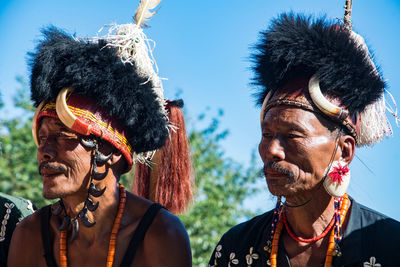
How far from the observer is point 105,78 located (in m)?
4.18

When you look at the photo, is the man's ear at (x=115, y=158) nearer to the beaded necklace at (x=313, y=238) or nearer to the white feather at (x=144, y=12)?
the white feather at (x=144, y=12)

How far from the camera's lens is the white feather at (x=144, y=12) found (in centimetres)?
475

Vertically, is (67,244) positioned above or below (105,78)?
below

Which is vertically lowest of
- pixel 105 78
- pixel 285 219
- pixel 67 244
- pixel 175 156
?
pixel 67 244

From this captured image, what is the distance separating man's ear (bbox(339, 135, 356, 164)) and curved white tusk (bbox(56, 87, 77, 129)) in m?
1.86

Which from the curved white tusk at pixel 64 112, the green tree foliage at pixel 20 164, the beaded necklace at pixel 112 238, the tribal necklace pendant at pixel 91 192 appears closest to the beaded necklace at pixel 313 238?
the beaded necklace at pixel 112 238

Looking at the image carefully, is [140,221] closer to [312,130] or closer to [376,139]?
[312,130]

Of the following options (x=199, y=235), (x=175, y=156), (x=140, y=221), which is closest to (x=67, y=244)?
(x=140, y=221)

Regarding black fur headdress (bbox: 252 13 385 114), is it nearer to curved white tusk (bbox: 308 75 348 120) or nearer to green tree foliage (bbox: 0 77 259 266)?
curved white tusk (bbox: 308 75 348 120)

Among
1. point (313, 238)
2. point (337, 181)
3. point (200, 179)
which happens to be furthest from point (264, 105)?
point (200, 179)

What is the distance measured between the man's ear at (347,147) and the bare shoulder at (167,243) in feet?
4.43

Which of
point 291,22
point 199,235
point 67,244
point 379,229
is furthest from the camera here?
point 199,235

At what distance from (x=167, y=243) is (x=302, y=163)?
1234mm

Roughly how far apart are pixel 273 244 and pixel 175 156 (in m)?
1.45
